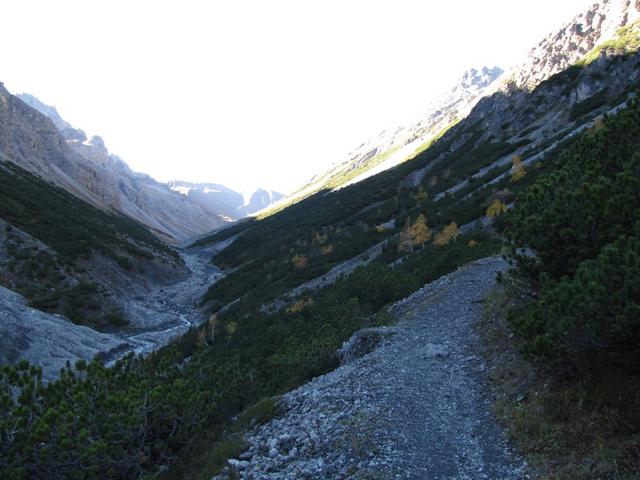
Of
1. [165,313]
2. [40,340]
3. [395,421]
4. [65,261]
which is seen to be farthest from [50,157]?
[395,421]

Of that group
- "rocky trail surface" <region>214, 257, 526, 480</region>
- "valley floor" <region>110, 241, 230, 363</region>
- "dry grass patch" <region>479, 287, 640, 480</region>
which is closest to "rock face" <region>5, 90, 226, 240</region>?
"valley floor" <region>110, 241, 230, 363</region>

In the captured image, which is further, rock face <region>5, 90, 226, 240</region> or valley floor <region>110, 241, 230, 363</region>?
rock face <region>5, 90, 226, 240</region>

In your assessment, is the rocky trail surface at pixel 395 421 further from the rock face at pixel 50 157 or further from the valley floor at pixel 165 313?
the rock face at pixel 50 157

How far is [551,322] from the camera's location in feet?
26.9

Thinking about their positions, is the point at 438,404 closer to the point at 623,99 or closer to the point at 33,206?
the point at 623,99

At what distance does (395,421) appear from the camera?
9.04 m

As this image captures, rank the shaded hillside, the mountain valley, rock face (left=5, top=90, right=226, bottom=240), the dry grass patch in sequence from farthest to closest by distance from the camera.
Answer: rock face (left=5, top=90, right=226, bottom=240) < the shaded hillside < the mountain valley < the dry grass patch

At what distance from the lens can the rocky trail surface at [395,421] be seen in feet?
25.7

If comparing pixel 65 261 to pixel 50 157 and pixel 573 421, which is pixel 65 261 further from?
pixel 50 157

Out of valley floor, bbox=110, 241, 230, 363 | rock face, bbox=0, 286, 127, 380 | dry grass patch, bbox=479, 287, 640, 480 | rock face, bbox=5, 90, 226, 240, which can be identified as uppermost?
rock face, bbox=5, 90, 226, 240

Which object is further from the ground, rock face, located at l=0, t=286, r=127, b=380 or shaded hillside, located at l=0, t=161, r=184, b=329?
shaded hillside, located at l=0, t=161, r=184, b=329

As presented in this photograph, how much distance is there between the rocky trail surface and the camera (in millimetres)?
7848

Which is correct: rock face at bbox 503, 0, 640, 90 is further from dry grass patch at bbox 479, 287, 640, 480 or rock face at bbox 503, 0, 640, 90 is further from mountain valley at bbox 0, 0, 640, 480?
dry grass patch at bbox 479, 287, 640, 480

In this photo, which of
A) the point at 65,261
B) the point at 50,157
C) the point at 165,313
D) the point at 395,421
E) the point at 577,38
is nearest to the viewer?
the point at 395,421
